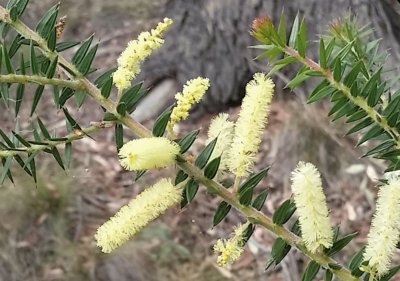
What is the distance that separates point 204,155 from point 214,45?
2.42 metres

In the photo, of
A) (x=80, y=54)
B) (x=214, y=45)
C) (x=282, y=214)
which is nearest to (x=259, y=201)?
(x=282, y=214)

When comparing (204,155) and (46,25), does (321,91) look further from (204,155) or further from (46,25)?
(46,25)

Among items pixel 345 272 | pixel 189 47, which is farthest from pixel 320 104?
pixel 345 272

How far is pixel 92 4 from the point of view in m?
4.04


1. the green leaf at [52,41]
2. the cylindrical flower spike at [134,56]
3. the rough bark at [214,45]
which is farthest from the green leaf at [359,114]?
the rough bark at [214,45]

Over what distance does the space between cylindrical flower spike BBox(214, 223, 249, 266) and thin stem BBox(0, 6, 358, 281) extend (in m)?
0.03

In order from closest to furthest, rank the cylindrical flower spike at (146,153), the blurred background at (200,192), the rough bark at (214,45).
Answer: the cylindrical flower spike at (146,153), the blurred background at (200,192), the rough bark at (214,45)

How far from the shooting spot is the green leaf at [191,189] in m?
0.67

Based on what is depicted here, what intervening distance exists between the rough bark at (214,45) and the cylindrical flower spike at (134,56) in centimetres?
184

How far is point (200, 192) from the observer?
290 cm

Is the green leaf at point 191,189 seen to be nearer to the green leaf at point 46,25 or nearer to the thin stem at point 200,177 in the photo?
the thin stem at point 200,177

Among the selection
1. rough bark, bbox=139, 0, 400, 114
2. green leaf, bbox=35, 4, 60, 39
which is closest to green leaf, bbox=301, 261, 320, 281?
green leaf, bbox=35, 4, 60, 39

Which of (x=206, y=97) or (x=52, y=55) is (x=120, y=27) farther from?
(x=52, y=55)

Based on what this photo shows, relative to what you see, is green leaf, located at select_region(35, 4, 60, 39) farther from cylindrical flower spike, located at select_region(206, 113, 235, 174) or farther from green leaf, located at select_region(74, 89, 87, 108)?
cylindrical flower spike, located at select_region(206, 113, 235, 174)
